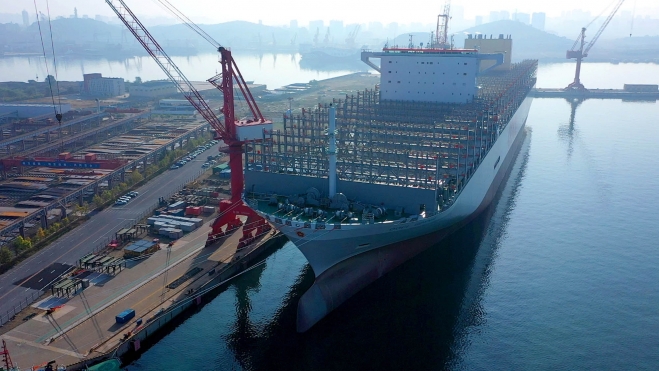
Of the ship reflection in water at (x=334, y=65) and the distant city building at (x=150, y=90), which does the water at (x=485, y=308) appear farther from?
the ship reflection in water at (x=334, y=65)

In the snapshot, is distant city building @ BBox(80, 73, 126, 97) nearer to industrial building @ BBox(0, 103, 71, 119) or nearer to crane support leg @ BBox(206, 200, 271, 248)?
industrial building @ BBox(0, 103, 71, 119)

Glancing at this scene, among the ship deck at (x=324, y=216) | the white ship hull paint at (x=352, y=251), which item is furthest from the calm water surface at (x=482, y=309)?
the ship deck at (x=324, y=216)

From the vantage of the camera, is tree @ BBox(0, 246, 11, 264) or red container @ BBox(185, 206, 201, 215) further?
red container @ BBox(185, 206, 201, 215)

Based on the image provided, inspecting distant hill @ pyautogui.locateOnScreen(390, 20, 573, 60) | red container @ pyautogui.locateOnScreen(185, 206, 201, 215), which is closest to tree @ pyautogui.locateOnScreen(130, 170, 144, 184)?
red container @ pyautogui.locateOnScreen(185, 206, 201, 215)

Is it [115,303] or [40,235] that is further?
[40,235]

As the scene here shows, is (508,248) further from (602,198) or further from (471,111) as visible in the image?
(602,198)

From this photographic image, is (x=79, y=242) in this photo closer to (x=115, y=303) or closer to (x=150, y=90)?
(x=115, y=303)

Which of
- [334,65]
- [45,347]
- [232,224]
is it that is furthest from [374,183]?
[334,65]
